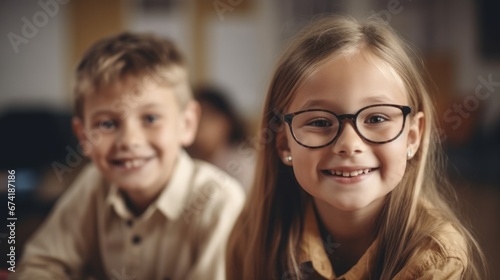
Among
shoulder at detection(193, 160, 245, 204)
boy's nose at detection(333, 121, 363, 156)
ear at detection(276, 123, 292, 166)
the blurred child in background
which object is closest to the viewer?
boy's nose at detection(333, 121, 363, 156)

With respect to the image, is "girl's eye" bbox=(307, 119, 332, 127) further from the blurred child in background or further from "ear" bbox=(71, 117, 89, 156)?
the blurred child in background

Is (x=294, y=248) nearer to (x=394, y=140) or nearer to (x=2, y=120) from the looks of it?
(x=394, y=140)

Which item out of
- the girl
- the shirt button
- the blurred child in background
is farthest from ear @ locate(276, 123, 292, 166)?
the blurred child in background

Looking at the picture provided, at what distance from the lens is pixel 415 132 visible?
2.19 feet

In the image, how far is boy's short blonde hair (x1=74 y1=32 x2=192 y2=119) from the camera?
84 cm

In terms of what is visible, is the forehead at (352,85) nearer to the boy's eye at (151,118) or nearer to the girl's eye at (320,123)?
the girl's eye at (320,123)

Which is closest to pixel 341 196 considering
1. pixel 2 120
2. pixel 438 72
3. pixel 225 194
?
pixel 225 194

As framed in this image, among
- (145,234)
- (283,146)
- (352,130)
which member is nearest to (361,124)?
(352,130)

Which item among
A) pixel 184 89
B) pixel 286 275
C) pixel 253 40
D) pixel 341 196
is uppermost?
pixel 253 40

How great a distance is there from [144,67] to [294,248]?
0.39 meters

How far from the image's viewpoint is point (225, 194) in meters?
Result: 0.95

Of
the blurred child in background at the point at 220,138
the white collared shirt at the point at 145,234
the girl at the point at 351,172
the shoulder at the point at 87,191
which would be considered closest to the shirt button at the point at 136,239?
the white collared shirt at the point at 145,234

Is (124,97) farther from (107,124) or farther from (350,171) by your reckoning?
(350,171)

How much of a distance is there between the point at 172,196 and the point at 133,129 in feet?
0.54
